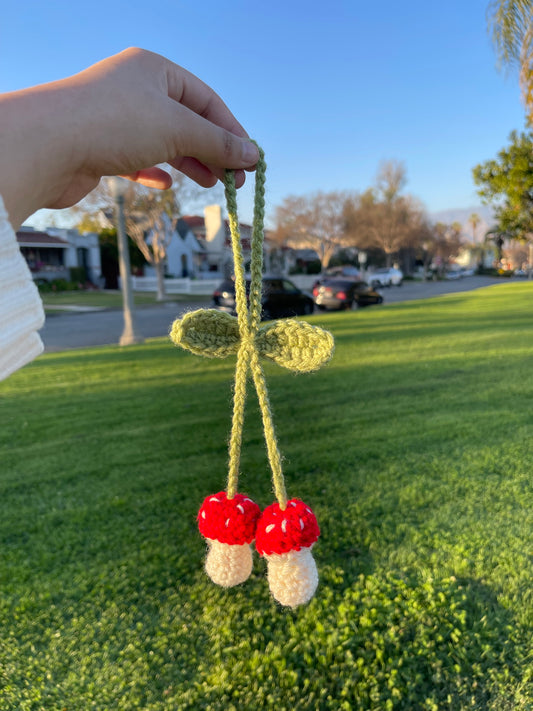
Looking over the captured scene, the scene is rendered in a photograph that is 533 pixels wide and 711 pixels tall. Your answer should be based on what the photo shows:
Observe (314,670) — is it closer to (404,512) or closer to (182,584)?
(182,584)

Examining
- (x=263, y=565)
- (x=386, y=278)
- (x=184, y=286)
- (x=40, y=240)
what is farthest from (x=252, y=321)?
(x=40, y=240)

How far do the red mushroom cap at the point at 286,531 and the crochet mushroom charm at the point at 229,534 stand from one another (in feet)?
0.20

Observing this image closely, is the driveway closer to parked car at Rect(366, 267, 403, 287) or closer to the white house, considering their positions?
parked car at Rect(366, 267, 403, 287)

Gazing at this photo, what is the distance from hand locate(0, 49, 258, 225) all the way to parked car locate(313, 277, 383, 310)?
17.0 metres

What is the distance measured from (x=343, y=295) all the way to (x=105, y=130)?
1762 centimetres

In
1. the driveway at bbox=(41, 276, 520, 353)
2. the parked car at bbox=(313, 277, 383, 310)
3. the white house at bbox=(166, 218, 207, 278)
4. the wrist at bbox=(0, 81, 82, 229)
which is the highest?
the white house at bbox=(166, 218, 207, 278)

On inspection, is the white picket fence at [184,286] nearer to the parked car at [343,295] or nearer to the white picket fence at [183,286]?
the white picket fence at [183,286]

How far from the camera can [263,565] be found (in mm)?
2477

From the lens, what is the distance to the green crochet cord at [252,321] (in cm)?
124

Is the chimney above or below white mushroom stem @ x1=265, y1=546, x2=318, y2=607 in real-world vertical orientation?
above

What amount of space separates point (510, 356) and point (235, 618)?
612cm

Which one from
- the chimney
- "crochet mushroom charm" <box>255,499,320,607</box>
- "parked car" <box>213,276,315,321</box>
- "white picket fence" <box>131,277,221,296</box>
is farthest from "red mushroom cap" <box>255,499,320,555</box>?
"white picket fence" <box>131,277,221,296</box>

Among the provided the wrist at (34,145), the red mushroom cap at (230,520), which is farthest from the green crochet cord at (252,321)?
the wrist at (34,145)

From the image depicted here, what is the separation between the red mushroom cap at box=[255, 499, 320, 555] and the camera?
128 centimetres
